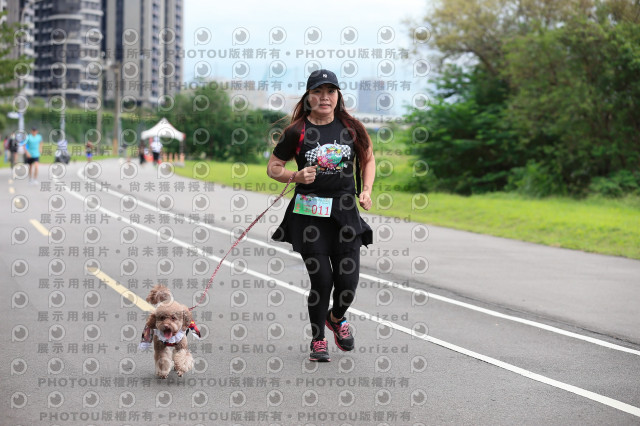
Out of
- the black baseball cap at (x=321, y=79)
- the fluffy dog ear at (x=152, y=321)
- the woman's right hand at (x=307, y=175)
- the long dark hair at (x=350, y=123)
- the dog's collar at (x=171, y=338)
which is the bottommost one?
the dog's collar at (x=171, y=338)

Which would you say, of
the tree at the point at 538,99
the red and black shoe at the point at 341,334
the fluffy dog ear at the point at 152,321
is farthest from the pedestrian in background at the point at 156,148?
the fluffy dog ear at the point at 152,321

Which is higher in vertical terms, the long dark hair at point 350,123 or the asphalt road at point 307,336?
the long dark hair at point 350,123

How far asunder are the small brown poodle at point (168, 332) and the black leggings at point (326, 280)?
1.13 metres

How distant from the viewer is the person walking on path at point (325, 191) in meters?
6.38

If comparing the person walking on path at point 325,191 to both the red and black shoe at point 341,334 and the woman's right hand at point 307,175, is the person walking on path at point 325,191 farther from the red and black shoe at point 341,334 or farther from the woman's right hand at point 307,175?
the red and black shoe at point 341,334

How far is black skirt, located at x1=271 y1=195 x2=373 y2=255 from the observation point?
6.46 meters

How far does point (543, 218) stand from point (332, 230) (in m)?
14.1

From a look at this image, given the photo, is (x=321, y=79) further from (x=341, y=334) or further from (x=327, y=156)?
(x=341, y=334)

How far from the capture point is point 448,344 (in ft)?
24.3

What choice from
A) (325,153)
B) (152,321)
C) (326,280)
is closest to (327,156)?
(325,153)

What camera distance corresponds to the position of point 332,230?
21.4 ft

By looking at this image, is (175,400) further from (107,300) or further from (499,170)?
(499,170)

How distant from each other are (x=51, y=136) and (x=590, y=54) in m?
50.7

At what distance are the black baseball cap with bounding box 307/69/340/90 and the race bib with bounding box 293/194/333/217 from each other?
83cm
